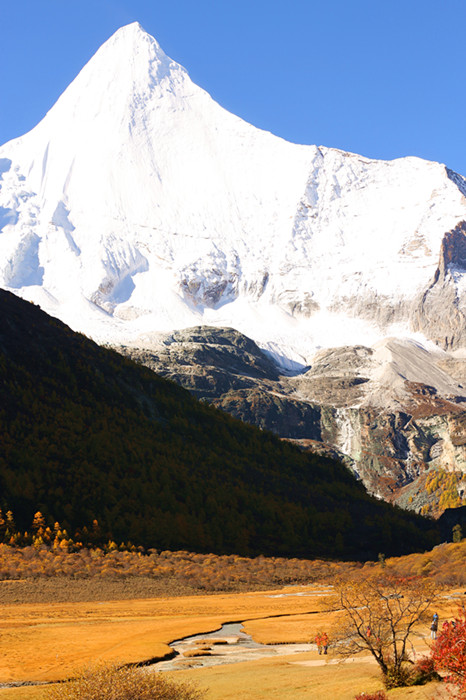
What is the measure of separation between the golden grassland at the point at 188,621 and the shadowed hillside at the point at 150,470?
Answer: 11.1 meters

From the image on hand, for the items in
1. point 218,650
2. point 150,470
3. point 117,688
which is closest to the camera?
point 117,688

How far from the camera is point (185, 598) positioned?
188 ft

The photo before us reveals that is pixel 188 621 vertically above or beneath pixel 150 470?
beneath

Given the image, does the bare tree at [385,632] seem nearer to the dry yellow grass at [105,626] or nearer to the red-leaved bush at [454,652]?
the red-leaved bush at [454,652]


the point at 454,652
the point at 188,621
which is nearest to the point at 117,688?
the point at 454,652

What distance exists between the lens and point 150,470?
97125mm

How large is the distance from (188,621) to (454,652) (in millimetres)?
26716

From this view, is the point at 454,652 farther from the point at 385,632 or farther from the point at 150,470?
the point at 150,470

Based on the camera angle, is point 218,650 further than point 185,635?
No

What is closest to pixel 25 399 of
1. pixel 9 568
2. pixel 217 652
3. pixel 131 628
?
pixel 9 568

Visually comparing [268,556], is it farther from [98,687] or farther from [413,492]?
[413,492]

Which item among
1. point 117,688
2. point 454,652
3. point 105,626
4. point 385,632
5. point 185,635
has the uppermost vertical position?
point 454,652

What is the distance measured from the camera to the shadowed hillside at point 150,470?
281 ft

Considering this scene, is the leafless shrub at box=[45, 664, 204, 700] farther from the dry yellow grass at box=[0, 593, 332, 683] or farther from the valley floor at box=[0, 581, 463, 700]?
the dry yellow grass at box=[0, 593, 332, 683]
